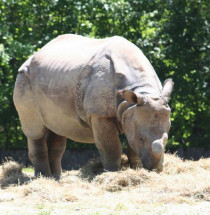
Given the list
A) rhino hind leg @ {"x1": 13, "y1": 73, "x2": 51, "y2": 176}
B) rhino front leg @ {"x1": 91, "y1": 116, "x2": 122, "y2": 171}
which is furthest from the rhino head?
rhino hind leg @ {"x1": 13, "y1": 73, "x2": 51, "y2": 176}

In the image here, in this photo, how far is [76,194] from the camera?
816 centimetres

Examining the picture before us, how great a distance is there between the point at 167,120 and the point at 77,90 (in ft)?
5.09

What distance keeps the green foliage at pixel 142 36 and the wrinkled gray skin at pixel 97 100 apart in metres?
5.68

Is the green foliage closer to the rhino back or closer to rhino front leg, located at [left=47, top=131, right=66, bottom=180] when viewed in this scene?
rhino front leg, located at [left=47, top=131, right=66, bottom=180]

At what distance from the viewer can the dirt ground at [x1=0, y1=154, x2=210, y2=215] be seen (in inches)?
285

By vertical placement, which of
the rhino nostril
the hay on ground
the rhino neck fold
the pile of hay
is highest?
the rhino neck fold

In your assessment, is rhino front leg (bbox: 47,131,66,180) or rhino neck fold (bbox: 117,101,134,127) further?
rhino front leg (bbox: 47,131,66,180)

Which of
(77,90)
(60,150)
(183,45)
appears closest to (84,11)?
(183,45)

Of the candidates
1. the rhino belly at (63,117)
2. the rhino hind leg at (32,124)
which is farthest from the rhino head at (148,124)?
the rhino hind leg at (32,124)

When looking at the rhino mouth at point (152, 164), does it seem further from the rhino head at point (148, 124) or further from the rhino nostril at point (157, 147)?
the rhino nostril at point (157, 147)

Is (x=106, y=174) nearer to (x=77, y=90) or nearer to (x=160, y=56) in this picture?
(x=77, y=90)

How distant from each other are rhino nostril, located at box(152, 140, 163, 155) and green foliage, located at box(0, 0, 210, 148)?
823 centimetres

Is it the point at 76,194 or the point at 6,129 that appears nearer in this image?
the point at 76,194

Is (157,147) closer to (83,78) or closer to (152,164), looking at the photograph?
(152,164)
